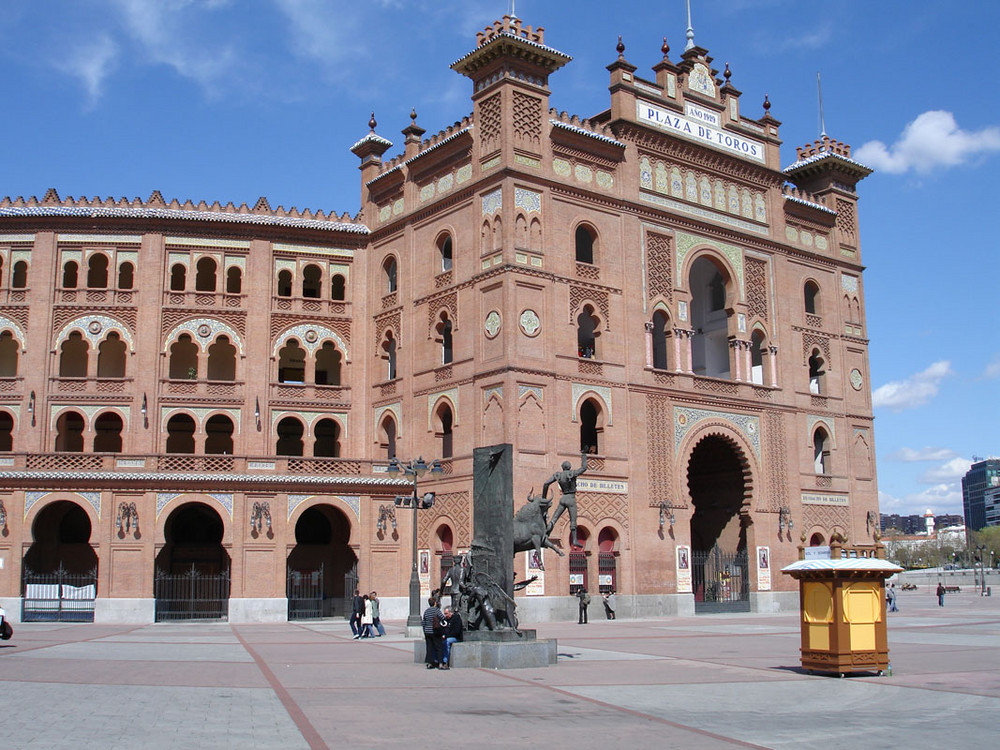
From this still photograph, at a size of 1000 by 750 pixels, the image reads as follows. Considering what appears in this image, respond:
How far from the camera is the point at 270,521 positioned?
36.4 meters

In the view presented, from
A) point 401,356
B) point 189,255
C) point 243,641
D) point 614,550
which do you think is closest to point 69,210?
point 189,255

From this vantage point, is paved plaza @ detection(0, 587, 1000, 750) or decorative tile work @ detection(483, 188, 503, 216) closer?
paved plaza @ detection(0, 587, 1000, 750)

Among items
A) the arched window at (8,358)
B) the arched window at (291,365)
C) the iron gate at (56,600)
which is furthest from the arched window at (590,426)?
the arched window at (8,358)

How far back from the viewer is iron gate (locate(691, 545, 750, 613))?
133 feet

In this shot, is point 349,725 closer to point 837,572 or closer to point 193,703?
point 193,703

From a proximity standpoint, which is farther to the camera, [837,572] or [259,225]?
[259,225]

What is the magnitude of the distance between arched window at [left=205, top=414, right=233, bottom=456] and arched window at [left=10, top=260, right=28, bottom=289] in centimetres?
847

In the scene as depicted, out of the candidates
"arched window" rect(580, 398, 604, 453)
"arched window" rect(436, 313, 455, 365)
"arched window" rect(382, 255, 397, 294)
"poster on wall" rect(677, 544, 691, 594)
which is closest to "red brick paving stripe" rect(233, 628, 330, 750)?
"arched window" rect(580, 398, 604, 453)

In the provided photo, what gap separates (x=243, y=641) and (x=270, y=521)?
11.0 meters

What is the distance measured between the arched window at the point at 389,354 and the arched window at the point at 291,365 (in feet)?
10.8

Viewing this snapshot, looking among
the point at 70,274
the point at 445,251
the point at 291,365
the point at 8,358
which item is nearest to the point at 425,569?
the point at 291,365

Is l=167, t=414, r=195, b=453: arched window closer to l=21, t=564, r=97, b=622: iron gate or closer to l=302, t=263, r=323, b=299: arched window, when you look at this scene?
l=302, t=263, r=323, b=299: arched window

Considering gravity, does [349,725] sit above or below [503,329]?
below

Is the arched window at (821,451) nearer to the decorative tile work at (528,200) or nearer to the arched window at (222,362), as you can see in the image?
the decorative tile work at (528,200)
